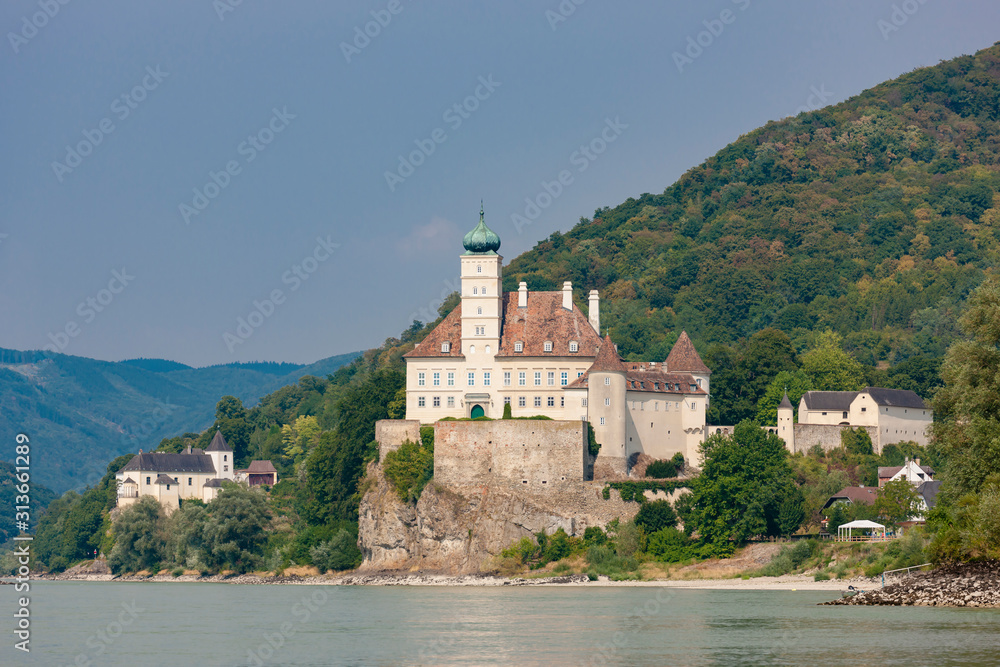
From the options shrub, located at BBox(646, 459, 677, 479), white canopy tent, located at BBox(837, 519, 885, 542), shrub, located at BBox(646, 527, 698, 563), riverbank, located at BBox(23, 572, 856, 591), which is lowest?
riverbank, located at BBox(23, 572, 856, 591)

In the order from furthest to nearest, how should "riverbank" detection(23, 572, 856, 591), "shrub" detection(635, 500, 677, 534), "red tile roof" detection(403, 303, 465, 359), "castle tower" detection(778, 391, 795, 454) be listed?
"castle tower" detection(778, 391, 795, 454) → "red tile roof" detection(403, 303, 465, 359) → "shrub" detection(635, 500, 677, 534) → "riverbank" detection(23, 572, 856, 591)

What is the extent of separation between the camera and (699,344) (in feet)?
400

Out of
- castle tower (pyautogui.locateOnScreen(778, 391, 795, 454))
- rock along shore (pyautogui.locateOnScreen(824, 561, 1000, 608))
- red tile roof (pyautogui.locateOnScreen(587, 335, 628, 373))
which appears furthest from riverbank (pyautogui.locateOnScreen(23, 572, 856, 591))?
castle tower (pyautogui.locateOnScreen(778, 391, 795, 454))

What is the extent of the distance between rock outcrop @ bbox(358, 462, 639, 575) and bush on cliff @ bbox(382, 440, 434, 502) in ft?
1.97

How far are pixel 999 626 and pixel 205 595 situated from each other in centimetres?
4521

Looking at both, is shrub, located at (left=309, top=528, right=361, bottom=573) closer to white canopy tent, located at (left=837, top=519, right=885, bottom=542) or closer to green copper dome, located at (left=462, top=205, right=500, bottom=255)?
green copper dome, located at (left=462, top=205, right=500, bottom=255)

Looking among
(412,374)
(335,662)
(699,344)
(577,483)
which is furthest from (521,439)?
(699,344)

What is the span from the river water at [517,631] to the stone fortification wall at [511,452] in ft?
24.5

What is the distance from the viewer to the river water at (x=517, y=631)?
41.7 meters

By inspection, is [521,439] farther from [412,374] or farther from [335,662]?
[335,662]

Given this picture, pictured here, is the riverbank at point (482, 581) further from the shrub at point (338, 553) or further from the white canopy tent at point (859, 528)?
the white canopy tent at point (859, 528)

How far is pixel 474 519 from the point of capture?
75.6 metres

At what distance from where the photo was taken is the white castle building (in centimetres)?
7831

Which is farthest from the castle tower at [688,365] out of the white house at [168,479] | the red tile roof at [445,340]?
the white house at [168,479]
